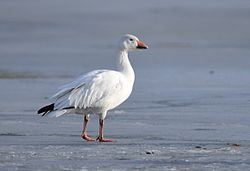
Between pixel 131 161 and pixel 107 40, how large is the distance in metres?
17.7

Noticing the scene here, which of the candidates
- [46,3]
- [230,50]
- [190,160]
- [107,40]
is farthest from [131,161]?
[46,3]

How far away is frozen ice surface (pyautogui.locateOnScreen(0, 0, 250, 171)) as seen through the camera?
823cm

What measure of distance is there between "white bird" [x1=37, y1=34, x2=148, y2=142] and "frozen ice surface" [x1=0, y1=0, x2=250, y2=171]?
0.29 meters

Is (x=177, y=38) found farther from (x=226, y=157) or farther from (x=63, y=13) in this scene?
(x=226, y=157)

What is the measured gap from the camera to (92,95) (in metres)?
10.2

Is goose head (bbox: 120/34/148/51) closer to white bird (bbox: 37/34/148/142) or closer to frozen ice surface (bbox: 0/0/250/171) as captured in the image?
white bird (bbox: 37/34/148/142)

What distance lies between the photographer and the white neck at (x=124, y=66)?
1077 centimetres

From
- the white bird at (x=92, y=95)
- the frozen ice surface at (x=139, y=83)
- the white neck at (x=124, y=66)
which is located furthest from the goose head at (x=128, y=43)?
the frozen ice surface at (x=139, y=83)

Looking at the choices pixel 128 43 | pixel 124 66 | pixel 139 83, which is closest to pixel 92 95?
pixel 124 66

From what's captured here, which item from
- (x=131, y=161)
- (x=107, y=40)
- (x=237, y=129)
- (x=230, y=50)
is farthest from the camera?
(x=107, y=40)

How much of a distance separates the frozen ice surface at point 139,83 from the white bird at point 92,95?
0.29 metres

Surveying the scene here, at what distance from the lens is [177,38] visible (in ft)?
83.5

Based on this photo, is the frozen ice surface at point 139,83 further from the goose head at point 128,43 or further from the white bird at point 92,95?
the goose head at point 128,43

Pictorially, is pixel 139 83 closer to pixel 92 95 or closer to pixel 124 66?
pixel 124 66
